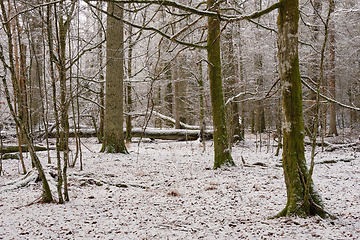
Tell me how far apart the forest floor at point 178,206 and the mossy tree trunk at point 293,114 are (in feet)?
0.68

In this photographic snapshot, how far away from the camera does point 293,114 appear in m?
3.03

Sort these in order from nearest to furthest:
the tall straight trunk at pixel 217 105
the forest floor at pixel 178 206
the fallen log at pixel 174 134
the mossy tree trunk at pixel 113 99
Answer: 1. the forest floor at pixel 178 206
2. the tall straight trunk at pixel 217 105
3. the mossy tree trunk at pixel 113 99
4. the fallen log at pixel 174 134

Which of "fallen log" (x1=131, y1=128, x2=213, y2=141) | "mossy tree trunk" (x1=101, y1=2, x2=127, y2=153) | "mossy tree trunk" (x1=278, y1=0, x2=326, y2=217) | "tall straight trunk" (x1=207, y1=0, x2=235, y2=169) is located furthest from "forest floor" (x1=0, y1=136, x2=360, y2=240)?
"fallen log" (x1=131, y1=128, x2=213, y2=141)

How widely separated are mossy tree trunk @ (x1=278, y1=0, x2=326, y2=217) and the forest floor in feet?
0.68

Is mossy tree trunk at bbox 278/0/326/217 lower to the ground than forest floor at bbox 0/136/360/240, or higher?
higher

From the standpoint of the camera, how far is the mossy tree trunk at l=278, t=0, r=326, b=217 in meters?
3.01

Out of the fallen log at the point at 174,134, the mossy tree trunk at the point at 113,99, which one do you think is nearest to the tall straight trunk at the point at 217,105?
the mossy tree trunk at the point at 113,99

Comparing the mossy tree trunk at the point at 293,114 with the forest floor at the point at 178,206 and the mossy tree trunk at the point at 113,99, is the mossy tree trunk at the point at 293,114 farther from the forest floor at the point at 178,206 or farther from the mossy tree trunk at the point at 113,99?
the mossy tree trunk at the point at 113,99

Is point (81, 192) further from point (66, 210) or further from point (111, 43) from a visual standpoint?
point (111, 43)

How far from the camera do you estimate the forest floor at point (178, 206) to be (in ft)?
9.27

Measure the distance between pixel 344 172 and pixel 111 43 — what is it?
7784 mm

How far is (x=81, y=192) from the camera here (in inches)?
179

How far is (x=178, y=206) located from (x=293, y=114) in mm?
2066

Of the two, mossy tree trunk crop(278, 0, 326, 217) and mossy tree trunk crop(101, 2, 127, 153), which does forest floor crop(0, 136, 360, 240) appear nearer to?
mossy tree trunk crop(278, 0, 326, 217)
